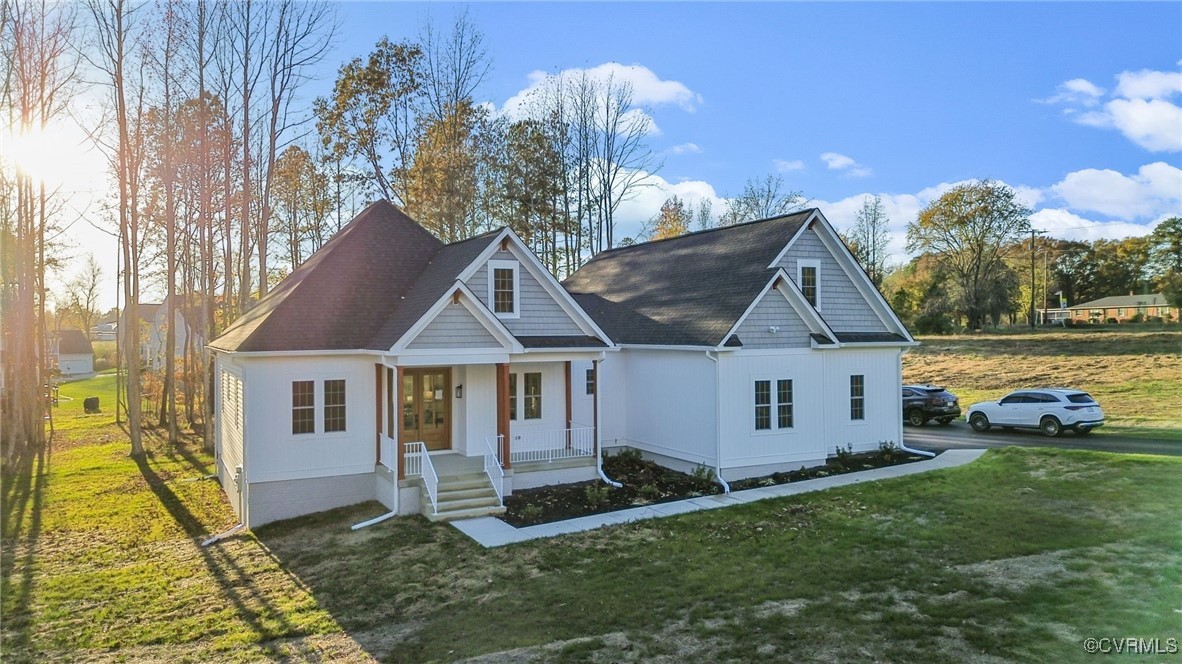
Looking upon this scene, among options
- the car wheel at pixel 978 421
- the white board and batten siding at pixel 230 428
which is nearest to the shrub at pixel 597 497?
the white board and batten siding at pixel 230 428

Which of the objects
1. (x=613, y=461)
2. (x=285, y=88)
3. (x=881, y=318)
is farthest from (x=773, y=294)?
(x=285, y=88)

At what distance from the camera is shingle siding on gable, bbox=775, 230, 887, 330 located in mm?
18375

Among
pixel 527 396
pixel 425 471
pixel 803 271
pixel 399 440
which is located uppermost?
pixel 803 271

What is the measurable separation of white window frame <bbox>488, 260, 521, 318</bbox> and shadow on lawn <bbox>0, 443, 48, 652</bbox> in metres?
9.64

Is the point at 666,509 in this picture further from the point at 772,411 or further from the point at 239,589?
the point at 239,589

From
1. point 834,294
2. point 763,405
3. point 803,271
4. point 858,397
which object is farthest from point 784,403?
point 834,294

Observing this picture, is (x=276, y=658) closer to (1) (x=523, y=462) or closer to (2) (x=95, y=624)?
(2) (x=95, y=624)

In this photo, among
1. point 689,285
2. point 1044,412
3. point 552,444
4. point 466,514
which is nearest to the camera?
point 466,514

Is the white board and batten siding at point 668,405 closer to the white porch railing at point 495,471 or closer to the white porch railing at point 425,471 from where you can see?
the white porch railing at point 495,471

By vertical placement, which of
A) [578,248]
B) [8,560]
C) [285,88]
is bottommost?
[8,560]

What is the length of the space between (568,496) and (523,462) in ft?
5.37

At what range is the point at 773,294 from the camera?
1667cm

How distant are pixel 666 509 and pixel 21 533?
13.9m

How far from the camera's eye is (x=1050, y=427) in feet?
71.7
